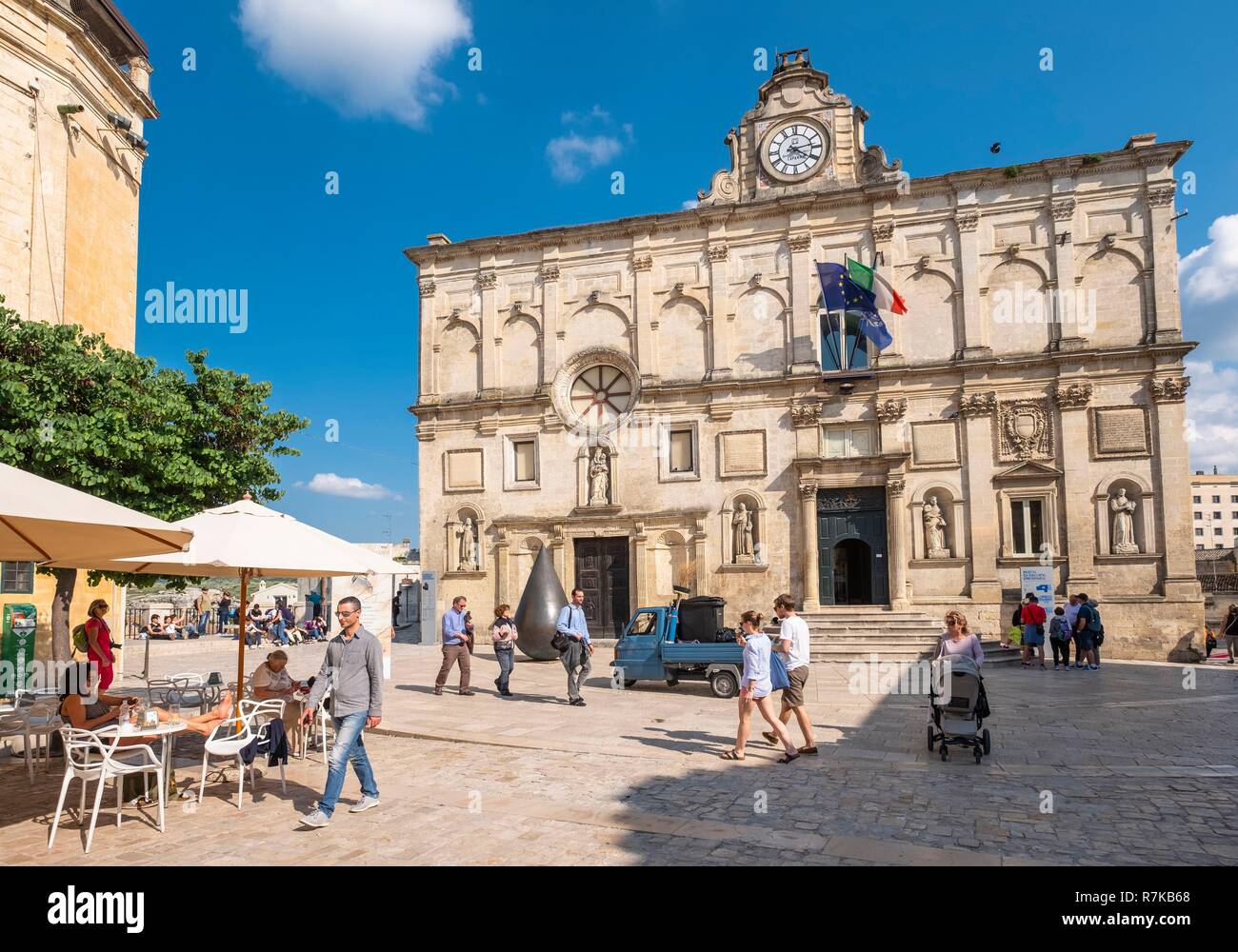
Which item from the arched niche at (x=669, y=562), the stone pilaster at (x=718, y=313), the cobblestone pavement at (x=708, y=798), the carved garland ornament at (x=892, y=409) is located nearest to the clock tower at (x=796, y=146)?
the stone pilaster at (x=718, y=313)

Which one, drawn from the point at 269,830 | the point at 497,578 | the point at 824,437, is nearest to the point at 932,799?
the point at 269,830

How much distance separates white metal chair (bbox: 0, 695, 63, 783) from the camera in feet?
27.7

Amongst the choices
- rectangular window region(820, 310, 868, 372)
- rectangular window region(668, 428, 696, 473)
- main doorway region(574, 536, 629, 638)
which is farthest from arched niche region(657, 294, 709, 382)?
main doorway region(574, 536, 629, 638)

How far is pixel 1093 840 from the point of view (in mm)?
6387

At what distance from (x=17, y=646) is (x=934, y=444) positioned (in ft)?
75.3

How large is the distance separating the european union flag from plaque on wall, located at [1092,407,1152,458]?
6.11 meters

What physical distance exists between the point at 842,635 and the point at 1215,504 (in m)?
117

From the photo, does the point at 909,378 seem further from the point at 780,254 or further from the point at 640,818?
the point at 640,818

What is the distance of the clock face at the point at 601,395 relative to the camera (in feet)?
87.7

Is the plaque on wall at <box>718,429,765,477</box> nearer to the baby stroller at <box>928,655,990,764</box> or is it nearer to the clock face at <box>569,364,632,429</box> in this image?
the clock face at <box>569,364,632,429</box>

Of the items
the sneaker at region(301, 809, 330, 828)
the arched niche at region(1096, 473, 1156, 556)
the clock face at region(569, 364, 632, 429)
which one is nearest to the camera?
the sneaker at region(301, 809, 330, 828)

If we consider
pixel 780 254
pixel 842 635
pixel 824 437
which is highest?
pixel 780 254

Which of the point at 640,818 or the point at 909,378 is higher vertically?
the point at 909,378
